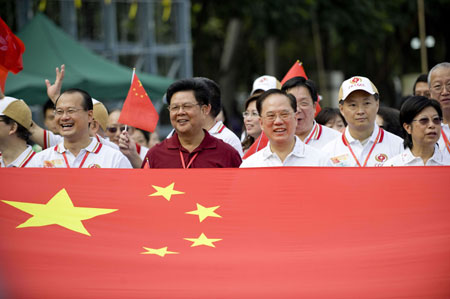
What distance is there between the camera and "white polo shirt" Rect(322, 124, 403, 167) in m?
5.68

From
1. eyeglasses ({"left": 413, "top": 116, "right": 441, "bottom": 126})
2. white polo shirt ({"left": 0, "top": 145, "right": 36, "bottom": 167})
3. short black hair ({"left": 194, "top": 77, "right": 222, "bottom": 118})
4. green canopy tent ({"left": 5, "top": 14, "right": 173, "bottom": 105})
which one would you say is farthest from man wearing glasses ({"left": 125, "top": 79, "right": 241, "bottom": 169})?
green canopy tent ({"left": 5, "top": 14, "right": 173, "bottom": 105})

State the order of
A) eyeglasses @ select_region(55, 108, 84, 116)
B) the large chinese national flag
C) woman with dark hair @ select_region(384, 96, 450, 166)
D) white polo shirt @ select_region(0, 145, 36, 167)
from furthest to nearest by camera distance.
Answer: white polo shirt @ select_region(0, 145, 36, 167)
eyeglasses @ select_region(55, 108, 84, 116)
woman with dark hair @ select_region(384, 96, 450, 166)
the large chinese national flag

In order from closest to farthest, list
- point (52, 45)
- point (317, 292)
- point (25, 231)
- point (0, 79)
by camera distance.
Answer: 1. point (317, 292)
2. point (25, 231)
3. point (0, 79)
4. point (52, 45)

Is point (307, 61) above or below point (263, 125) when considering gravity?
above

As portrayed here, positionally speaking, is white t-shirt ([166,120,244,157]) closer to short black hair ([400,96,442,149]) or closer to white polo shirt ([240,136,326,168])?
white polo shirt ([240,136,326,168])

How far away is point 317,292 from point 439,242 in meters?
0.86

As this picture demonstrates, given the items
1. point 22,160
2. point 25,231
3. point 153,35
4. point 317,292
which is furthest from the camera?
point 153,35

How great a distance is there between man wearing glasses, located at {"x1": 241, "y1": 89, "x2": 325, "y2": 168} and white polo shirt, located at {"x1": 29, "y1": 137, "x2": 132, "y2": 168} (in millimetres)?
1192

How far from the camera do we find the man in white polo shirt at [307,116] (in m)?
6.38

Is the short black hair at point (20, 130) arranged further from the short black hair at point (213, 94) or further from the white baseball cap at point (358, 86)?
the white baseball cap at point (358, 86)

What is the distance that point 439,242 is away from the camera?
464cm

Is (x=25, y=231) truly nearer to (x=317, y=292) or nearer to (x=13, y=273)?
(x=13, y=273)

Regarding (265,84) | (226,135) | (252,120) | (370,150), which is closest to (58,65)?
(265,84)

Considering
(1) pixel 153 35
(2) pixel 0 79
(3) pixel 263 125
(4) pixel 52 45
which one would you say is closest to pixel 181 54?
(1) pixel 153 35
